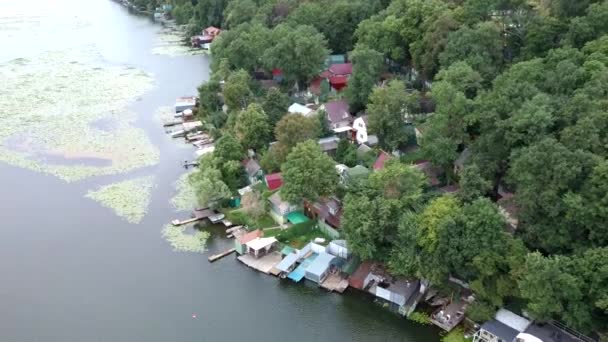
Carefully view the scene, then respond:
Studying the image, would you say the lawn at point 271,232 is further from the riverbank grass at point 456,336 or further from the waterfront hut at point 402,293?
the riverbank grass at point 456,336

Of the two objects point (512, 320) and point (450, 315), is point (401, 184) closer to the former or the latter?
point (450, 315)

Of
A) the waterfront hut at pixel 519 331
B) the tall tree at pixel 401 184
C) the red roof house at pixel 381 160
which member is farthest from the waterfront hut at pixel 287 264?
the waterfront hut at pixel 519 331

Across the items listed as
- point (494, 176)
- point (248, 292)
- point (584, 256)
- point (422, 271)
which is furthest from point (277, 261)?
point (584, 256)

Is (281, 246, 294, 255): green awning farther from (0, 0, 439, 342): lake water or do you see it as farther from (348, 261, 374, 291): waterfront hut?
(348, 261, 374, 291): waterfront hut

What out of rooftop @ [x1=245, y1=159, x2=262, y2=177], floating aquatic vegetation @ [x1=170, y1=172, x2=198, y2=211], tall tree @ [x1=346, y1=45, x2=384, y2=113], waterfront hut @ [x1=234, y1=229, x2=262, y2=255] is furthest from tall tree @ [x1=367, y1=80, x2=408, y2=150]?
floating aquatic vegetation @ [x1=170, y1=172, x2=198, y2=211]

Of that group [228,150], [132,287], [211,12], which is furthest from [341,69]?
[211,12]

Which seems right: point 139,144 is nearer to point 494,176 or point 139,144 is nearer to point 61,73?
point 61,73
